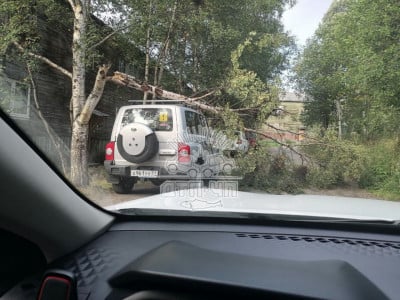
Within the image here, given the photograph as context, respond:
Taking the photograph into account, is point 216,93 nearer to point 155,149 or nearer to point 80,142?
point 155,149

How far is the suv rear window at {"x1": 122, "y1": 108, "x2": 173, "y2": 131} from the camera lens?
12.5 feet

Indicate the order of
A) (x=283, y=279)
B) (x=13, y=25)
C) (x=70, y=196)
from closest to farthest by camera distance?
(x=283, y=279) < (x=70, y=196) < (x=13, y=25)

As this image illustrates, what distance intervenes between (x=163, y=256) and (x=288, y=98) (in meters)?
3.13

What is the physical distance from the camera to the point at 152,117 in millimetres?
3957

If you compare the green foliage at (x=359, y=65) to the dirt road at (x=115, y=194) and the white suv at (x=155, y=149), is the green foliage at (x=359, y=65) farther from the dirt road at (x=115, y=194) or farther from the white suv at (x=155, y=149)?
the dirt road at (x=115, y=194)

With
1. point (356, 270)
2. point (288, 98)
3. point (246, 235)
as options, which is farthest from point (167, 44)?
point (356, 270)

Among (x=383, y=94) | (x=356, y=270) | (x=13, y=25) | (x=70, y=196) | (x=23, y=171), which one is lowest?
(x=356, y=270)

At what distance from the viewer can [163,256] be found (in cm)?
169

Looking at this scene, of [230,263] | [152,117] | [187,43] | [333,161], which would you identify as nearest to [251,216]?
[230,263]

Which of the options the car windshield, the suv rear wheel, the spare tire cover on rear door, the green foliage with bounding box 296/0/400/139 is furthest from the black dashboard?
the green foliage with bounding box 296/0/400/139

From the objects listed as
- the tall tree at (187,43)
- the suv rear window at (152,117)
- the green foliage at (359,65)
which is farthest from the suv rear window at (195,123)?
the green foliage at (359,65)

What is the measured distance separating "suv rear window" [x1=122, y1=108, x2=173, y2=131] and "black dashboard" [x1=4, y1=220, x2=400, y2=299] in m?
1.68

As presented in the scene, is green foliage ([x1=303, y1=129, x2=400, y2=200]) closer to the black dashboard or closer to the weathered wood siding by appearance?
the black dashboard

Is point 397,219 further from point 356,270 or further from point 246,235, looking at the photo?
point 246,235
